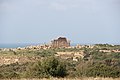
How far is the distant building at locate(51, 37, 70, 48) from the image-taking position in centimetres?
8221

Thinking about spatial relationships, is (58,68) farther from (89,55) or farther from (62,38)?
(62,38)

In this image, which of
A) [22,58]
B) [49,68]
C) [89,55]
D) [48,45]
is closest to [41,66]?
[49,68]

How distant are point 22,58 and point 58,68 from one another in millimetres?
32074

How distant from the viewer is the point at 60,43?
82.9 m

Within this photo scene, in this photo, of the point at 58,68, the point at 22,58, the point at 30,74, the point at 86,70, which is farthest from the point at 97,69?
the point at 22,58

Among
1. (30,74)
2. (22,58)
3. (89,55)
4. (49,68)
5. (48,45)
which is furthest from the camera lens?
(48,45)

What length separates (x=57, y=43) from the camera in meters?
83.2

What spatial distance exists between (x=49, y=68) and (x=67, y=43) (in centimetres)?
5946

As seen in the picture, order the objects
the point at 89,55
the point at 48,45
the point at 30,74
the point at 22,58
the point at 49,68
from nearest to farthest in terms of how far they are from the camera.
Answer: the point at 30,74 → the point at 49,68 → the point at 22,58 → the point at 89,55 → the point at 48,45

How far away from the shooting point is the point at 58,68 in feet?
83.2

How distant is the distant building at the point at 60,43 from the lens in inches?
3237

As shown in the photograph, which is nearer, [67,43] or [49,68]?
[49,68]

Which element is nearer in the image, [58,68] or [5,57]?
[58,68]

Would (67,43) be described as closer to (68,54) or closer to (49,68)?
(68,54)
